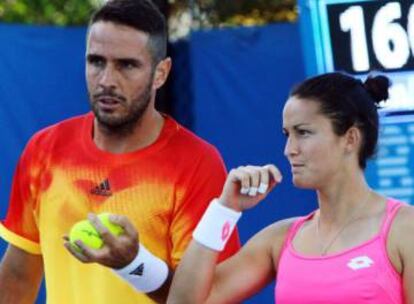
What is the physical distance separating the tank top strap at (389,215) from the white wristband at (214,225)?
478 millimetres

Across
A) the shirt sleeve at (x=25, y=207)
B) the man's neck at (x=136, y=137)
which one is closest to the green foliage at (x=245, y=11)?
the shirt sleeve at (x=25, y=207)

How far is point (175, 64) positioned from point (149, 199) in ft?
12.1

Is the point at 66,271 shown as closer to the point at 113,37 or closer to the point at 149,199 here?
the point at 149,199

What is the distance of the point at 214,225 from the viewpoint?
156 inches

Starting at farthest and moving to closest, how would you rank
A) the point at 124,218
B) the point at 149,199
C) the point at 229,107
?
the point at 229,107 < the point at 149,199 < the point at 124,218

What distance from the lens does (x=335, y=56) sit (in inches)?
225

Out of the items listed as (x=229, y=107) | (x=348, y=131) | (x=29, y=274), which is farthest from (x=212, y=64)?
(x=348, y=131)

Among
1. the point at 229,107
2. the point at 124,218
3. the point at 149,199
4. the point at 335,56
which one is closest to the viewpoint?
the point at 124,218

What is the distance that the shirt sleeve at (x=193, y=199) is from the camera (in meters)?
4.09

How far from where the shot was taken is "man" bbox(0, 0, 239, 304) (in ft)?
13.5

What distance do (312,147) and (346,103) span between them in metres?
0.19

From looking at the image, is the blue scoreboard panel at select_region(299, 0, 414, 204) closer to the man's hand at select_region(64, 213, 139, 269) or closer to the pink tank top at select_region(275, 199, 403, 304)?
the pink tank top at select_region(275, 199, 403, 304)

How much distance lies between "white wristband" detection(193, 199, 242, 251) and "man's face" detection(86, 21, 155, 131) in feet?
1.42

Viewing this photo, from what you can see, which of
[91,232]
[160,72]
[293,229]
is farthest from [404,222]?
[160,72]
